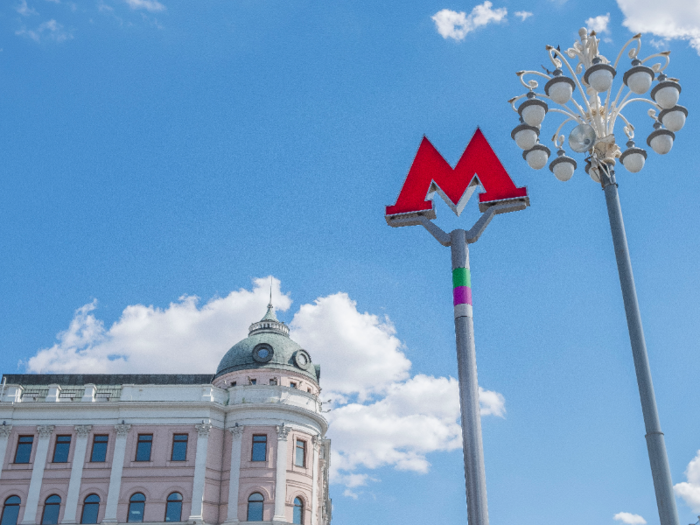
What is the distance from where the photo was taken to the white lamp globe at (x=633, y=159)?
510 inches

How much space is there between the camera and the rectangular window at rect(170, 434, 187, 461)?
41.7 m

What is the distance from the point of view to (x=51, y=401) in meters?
42.5

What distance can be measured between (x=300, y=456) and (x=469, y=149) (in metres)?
33.2

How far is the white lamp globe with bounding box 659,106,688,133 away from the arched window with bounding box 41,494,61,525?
126 feet

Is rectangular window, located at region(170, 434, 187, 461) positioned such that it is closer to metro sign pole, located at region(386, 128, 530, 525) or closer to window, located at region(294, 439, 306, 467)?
window, located at region(294, 439, 306, 467)

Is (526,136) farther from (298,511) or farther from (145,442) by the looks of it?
(145,442)

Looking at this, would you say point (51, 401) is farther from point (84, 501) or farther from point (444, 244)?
point (444, 244)

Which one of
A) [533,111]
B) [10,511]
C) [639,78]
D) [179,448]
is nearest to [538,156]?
[533,111]

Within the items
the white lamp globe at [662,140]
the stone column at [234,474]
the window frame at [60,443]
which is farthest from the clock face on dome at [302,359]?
the white lamp globe at [662,140]

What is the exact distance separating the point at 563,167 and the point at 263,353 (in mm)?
34611

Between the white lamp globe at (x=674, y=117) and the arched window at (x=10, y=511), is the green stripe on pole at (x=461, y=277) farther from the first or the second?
the arched window at (x=10, y=511)

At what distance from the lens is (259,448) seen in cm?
4191

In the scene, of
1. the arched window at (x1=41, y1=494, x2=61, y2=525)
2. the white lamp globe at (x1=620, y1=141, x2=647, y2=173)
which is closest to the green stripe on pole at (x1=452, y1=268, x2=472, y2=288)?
the white lamp globe at (x1=620, y1=141, x2=647, y2=173)

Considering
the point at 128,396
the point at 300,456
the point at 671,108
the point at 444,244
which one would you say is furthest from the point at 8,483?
the point at 671,108
